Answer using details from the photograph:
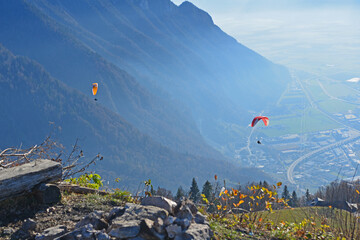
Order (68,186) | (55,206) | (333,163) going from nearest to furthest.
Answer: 1. (55,206)
2. (68,186)
3. (333,163)

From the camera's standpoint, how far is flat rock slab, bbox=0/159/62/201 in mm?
7070

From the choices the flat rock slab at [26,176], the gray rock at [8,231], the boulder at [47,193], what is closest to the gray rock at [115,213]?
the boulder at [47,193]

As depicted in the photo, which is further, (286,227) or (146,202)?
(286,227)

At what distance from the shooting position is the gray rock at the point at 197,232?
5.95 meters

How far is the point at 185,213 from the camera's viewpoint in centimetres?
662

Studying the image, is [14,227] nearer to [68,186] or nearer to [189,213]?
[68,186]

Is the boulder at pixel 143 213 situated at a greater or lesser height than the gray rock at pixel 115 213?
greater

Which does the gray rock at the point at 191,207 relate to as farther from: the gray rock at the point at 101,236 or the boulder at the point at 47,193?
the boulder at the point at 47,193

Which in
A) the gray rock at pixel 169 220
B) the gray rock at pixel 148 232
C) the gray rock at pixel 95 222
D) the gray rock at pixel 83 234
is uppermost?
the gray rock at pixel 169 220

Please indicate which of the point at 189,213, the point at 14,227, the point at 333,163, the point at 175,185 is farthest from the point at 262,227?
the point at 333,163

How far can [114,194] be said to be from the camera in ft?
29.3

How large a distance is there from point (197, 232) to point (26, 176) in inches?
154

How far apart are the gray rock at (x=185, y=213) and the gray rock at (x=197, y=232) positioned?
0.17m

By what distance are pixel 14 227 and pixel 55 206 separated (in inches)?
39.9
